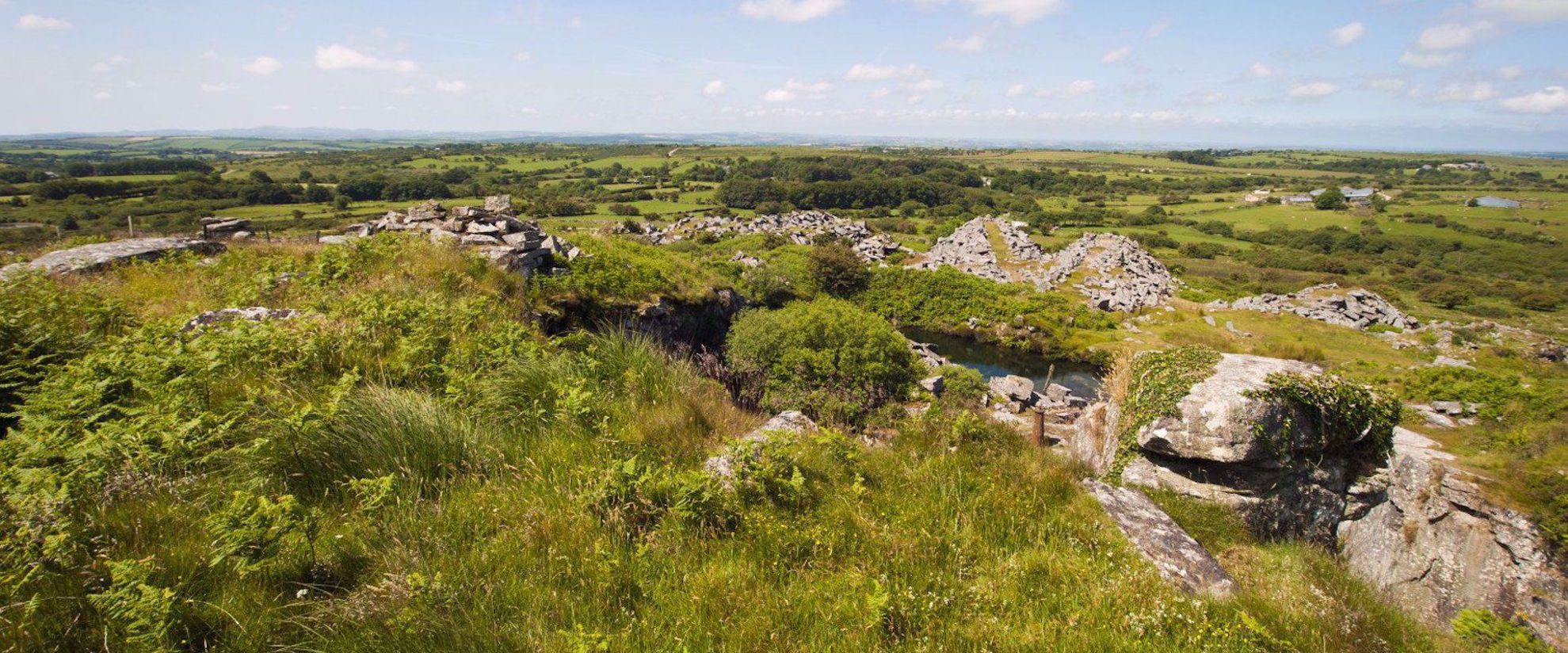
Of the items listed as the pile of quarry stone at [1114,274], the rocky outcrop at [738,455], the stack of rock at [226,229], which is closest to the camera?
the rocky outcrop at [738,455]

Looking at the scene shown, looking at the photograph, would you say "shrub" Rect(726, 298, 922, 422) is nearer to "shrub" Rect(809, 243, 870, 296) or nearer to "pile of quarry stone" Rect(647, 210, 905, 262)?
"shrub" Rect(809, 243, 870, 296)

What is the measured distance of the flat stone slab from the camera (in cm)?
464

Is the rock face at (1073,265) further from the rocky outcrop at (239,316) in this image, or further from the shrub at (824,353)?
the rocky outcrop at (239,316)

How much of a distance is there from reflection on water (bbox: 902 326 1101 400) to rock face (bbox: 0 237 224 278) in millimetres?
45414

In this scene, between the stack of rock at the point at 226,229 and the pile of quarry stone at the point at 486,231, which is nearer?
the stack of rock at the point at 226,229

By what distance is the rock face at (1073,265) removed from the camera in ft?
208

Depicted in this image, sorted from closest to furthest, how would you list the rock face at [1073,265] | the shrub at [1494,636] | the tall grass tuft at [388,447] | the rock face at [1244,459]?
1. the tall grass tuft at [388,447]
2. the shrub at [1494,636]
3. the rock face at [1244,459]
4. the rock face at [1073,265]

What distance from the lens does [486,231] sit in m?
16.6

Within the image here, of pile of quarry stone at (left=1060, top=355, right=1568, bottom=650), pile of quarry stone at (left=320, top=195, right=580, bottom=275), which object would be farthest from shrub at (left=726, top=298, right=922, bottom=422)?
pile of quarry stone at (left=1060, top=355, right=1568, bottom=650)

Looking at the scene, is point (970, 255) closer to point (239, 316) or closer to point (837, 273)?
point (837, 273)

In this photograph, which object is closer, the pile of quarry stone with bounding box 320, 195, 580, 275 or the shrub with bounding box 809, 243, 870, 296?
the pile of quarry stone with bounding box 320, 195, 580, 275

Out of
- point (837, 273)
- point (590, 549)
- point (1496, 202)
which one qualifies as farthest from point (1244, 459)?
point (1496, 202)

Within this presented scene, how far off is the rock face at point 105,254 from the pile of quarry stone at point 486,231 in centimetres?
294

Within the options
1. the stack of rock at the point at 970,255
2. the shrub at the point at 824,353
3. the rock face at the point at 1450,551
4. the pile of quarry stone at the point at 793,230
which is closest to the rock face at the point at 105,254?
the shrub at the point at 824,353
